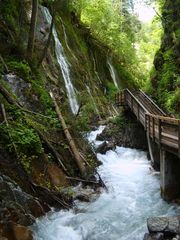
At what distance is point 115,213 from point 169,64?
12784 millimetres

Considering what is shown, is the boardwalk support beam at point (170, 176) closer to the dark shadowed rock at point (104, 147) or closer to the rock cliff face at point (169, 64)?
the dark shadowed rock at point (104, 147)

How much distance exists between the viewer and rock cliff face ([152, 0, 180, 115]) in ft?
58.4

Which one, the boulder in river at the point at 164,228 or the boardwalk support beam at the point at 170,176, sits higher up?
the boardwalk support beam at the point at 170,176

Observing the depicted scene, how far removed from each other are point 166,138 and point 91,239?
3.96 metres

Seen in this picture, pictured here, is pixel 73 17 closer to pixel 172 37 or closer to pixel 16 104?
pixel 172 37

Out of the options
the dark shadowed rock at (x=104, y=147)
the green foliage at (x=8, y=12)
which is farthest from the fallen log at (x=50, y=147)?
the green foliage at (x=8, y=12)

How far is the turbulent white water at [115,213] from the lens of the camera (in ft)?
27.1

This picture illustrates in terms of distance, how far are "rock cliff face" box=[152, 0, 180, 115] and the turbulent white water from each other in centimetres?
535

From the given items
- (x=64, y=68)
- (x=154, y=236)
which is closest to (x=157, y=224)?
(x=154, y=236)

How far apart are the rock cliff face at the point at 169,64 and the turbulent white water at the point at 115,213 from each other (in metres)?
5.35

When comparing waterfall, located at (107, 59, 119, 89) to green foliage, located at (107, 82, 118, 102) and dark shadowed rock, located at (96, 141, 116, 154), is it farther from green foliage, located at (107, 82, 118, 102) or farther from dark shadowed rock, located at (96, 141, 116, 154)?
dark shadowed rock, located at (96, 141, 116, 154)

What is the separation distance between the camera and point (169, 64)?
20266mm

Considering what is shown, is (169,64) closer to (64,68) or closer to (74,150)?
(64,68)

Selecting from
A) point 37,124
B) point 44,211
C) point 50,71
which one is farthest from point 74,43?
point 44,211
